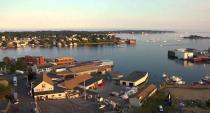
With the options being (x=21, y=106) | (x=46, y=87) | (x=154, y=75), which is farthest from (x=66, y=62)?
(x=21, y=106)

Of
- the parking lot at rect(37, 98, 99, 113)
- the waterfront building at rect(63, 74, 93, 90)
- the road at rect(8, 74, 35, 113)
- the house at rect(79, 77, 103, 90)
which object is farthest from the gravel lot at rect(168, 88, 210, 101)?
the road at rect(8, 74, 35, 113)

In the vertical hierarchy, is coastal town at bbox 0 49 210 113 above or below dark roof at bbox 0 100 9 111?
below

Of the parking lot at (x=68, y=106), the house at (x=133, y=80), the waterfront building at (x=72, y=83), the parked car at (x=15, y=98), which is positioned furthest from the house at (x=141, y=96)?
the parked car at (x=15, y=98)

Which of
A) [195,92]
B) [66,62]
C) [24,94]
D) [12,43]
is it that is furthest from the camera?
[12,43]

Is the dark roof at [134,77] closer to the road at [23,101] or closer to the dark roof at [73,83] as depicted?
the dark roof at [73,83]

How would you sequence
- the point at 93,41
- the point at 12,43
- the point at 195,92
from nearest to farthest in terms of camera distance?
the point at 195,92, the point at 12,43, the point at 93,41

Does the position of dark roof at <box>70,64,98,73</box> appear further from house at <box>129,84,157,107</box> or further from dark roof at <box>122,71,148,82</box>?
house at <box>129,84,157,107</box>

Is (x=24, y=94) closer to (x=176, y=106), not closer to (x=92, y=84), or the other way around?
(x=92, y=84)
